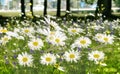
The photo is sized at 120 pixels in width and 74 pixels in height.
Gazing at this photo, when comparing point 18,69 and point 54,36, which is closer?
point 54,36

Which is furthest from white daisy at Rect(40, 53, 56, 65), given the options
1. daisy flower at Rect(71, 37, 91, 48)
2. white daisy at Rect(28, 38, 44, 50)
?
daisy flower at Rect(71, 37, 91, 48)

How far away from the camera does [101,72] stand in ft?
21.1

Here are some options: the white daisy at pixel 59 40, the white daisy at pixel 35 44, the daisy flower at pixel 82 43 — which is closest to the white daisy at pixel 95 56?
the daisy flower at pixel 82 43

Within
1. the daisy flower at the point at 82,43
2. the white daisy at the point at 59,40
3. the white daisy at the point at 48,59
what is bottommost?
the white daisy at the point at 48,59

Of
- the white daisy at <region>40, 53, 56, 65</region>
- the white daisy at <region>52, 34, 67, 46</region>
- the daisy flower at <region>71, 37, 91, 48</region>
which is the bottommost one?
the white daisy at <region>40, 53, 56, 65</region>

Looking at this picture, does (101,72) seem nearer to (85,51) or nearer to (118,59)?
(118,59)

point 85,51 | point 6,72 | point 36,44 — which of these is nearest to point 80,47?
point 85,51

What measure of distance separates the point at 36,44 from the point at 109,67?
3.18 m

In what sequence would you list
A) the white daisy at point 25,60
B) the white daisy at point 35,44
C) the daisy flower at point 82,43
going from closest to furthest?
the white daisy at point 25,60 → the white daisy at point 35,44 → the daisy flower at point 82,43

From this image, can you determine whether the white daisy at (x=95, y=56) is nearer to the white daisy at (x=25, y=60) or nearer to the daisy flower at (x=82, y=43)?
the daisy flower at (x=82, y=43)

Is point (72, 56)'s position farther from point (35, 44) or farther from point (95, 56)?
point (35, 44)

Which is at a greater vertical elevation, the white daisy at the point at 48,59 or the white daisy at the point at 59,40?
the white daisy at the point at 59,40

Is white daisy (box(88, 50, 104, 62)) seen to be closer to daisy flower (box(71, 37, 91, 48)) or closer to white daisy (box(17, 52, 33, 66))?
daisy flower (box(71, 37, 91, 48))

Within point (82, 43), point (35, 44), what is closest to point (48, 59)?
point (35, 44)
